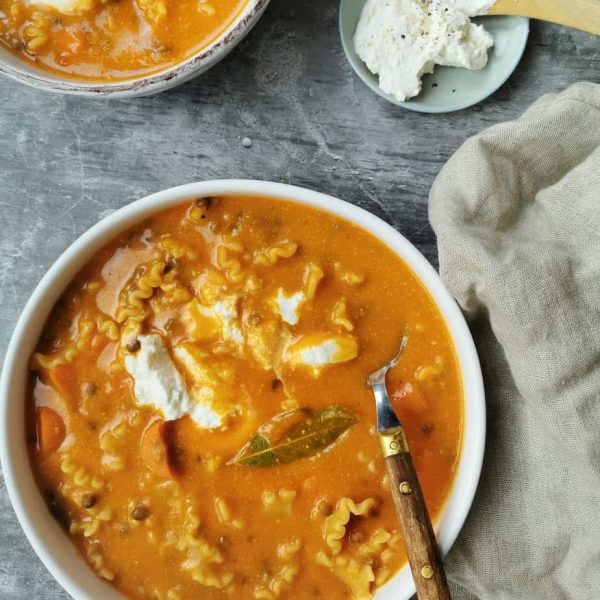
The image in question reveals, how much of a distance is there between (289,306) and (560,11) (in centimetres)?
127

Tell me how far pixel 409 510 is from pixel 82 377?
106cm

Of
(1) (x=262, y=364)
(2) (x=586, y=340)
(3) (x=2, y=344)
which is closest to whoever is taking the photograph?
(2) (x=586, y=340)

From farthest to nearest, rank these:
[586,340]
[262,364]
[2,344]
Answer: [2,344] → [262,364] → [586,340]

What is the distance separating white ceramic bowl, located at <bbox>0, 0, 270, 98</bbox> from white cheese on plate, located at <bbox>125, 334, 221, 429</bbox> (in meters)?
0.74

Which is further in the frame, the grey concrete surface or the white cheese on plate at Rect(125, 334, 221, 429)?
the grey concrete surface

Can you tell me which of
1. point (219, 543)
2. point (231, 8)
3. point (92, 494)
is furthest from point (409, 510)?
point (231, 8)

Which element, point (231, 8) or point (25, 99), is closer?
point (231, 8)

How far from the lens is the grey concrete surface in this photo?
2.66 metres

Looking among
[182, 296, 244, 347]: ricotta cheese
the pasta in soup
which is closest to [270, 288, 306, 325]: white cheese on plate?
the pasta in soup

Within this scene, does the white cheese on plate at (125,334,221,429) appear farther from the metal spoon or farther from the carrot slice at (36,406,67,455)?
the metal spoon

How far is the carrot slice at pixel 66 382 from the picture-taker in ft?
8.05

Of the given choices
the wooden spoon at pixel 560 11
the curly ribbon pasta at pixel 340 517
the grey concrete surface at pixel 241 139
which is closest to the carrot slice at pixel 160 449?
the curly ribbon pasta at pixel 340 517

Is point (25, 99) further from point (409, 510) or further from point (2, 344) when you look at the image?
point (409, 510)

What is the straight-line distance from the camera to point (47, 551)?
2396mm
